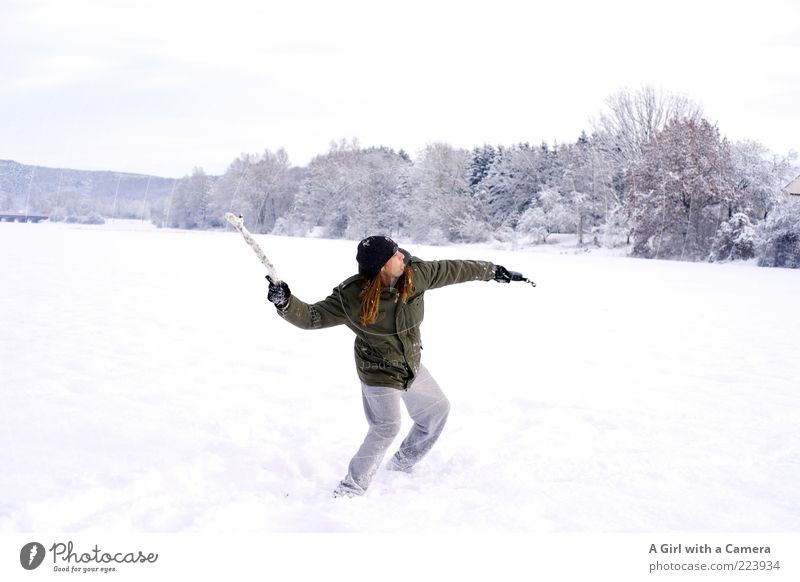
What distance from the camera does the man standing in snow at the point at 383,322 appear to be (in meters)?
4.21

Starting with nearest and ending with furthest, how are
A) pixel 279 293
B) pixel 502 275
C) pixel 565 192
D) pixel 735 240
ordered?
pixel 279 293 < pixel 502 275 < pixel 735 240 < pixel 565 192

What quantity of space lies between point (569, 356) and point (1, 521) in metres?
6.91

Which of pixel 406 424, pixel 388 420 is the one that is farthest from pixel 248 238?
pixel 406 424

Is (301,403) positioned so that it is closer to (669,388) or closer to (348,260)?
(669,388)

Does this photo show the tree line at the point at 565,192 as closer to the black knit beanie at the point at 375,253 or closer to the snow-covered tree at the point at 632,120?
the snow-covered tree at the point at 632,120

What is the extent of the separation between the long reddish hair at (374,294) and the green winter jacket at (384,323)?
6cm

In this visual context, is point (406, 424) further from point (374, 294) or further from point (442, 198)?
point (442, 198)

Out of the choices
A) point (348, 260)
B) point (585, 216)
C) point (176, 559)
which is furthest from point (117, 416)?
point (585, 216)

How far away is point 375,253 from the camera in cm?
414

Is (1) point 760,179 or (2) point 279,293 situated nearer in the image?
(2) point 279,293

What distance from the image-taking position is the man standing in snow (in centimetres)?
421

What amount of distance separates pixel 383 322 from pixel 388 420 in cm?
60

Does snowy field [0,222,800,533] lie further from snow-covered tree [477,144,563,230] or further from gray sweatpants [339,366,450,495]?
snow-covered tree [477,144,563,230]

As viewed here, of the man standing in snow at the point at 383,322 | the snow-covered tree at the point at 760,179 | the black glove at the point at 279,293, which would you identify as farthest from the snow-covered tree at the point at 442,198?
the black glove at the point at 279,293
